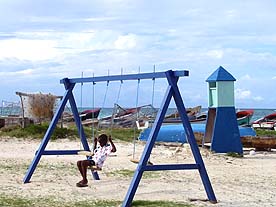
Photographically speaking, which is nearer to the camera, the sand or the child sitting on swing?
the sand

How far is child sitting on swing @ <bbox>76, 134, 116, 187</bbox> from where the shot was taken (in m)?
12.0

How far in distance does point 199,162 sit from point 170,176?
11.1ft

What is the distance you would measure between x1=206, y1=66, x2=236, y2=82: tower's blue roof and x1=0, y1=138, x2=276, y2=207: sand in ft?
7.49

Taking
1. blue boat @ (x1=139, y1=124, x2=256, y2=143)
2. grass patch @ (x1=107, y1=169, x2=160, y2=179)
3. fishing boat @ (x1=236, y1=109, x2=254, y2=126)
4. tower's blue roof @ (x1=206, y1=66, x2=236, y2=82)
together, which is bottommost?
fishing boat @ (x1=236, y1=109, x2=254, y2=126)

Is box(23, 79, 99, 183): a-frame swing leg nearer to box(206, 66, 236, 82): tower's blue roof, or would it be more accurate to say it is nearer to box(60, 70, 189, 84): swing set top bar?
box(60, 70, 189, 84): swing set top bar

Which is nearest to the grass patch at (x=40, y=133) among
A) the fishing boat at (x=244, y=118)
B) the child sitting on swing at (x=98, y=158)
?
the child sitting on swing at (x=98, y=158)

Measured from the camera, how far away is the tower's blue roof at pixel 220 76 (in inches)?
773

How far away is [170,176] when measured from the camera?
14.0 m

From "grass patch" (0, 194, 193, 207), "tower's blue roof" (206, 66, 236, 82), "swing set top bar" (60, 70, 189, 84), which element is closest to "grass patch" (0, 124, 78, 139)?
"tower's blue roof" (206, 66, 236, 82)

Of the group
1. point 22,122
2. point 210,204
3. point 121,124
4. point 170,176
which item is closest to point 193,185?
point 170,176

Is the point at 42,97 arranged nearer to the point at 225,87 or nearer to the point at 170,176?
the point at 225,87

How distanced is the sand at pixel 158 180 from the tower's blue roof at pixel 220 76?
7.49 ft

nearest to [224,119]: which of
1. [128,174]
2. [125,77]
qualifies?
[128,174]

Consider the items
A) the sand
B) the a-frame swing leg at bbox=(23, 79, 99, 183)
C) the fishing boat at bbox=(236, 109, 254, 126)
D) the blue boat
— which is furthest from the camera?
the fishing boat at bbox=(236, 109, 254, 126)
